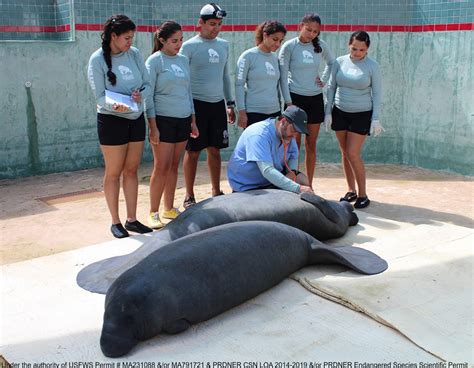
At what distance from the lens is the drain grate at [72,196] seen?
765 cm

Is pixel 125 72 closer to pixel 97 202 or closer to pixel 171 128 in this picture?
pixel 171 128

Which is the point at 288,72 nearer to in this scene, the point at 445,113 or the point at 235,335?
the point at 445,113


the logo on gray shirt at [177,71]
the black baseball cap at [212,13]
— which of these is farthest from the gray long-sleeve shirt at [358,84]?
the logo on gray shirt at [177,71]

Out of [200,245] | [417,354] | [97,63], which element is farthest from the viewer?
[97,63]

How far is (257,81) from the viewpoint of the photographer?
22.0ft

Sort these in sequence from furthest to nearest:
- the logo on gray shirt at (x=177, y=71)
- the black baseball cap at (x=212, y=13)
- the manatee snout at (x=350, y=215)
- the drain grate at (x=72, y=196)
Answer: the drain grate at (x=72, y=196)
the black baseball cap at (x=212, y=13)
the logo on gray shirt at (x=177, y=71)
the manatee snout at (x=350, y=215)

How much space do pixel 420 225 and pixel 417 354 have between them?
2.66 metres

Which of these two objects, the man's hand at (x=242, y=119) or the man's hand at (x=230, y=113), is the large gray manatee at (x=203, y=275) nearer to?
the man's hand at (x=242, y=119)

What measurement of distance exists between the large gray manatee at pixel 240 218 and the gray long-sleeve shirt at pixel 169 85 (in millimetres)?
1182

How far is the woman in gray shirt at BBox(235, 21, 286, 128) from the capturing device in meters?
6.65

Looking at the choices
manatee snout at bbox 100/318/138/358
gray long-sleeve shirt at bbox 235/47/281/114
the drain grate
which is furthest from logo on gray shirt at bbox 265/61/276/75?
manatee snout at bbox 100/318/138/358

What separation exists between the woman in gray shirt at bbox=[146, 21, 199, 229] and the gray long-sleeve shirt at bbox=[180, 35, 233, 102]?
31 cm

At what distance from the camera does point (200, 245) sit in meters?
4.15

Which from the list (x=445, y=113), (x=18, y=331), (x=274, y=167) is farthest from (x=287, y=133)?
(x=445, y=113)
